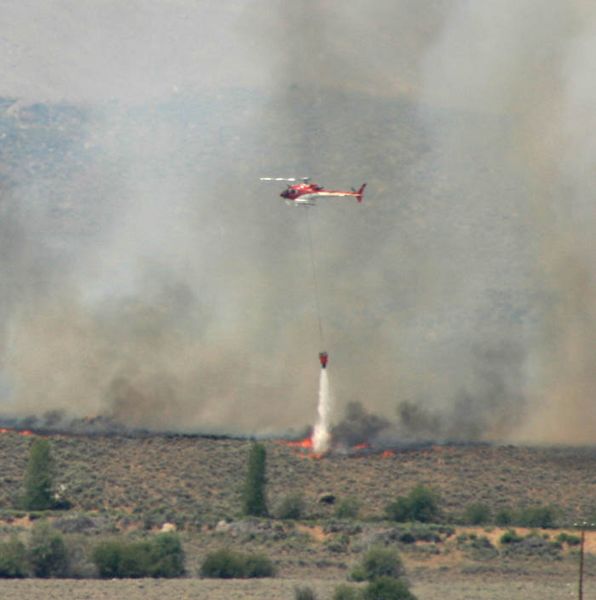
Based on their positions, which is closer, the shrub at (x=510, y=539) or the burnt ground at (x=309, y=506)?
the burnt ground at (x=309, y=506)

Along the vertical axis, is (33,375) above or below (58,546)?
above

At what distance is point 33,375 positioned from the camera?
136 m

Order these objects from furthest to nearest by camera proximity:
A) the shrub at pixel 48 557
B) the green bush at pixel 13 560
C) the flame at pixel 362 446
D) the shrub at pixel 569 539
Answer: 1. the flame at pixel 362 446
2. the shrub at pixel 569 539
3. the shrub at pixel 48 557
4. the green bush at pixel 13 560

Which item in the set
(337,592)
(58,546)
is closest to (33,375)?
(58,546)

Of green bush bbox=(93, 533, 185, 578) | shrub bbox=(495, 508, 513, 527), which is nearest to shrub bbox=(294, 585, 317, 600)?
green bush bbox=(93, 533, 185, 578)

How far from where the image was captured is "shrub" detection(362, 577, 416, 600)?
9856cm

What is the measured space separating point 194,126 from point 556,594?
233ft

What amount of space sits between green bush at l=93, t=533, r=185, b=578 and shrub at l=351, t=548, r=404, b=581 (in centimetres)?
661

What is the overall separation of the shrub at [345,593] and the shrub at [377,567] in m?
4.32

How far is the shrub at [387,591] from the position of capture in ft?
323

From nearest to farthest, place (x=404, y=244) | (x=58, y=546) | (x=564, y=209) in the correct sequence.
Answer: (x=58, y=546), (x=564, y=209), (x=404, y=244)

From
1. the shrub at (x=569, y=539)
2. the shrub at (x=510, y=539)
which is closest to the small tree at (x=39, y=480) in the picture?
the shrub at (x=510, y=539)

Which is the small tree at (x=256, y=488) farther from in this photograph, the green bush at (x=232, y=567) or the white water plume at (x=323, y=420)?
the white water plume at (x=323, y=420)

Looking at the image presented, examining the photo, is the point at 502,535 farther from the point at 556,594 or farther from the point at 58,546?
the point at 58,546
